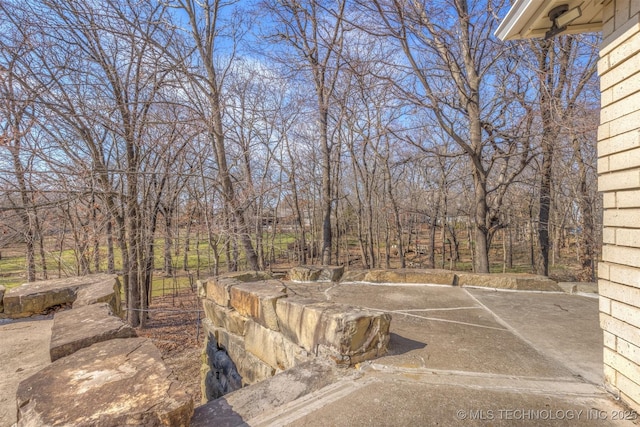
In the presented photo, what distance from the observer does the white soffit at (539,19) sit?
2134 millimetres

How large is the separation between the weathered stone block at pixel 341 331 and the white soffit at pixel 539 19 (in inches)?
93.4

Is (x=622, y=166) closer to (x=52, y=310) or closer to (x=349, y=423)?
(x=349, y=423)

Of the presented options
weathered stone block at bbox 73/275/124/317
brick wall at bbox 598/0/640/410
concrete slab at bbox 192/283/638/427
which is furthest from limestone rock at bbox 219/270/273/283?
brick wall at bbox 598/0/640/410

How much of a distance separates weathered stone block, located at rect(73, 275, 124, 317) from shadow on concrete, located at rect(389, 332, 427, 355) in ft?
8.14

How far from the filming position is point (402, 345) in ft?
8.25

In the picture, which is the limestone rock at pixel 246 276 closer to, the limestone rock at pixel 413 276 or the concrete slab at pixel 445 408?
the limestone rock at pixel 413 276

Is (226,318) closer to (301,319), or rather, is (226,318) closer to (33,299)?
(301,319)

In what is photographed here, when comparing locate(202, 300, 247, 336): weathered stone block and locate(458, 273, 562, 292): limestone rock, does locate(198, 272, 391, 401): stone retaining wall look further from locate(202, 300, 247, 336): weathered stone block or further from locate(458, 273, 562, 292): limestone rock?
locate(458, 273, 562, 292): limestone rock

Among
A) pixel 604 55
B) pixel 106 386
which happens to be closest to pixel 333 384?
pixel 106 386

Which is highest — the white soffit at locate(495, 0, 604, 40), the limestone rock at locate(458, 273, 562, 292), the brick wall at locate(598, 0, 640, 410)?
the white soffit at locate(495, 0, 604, 40)

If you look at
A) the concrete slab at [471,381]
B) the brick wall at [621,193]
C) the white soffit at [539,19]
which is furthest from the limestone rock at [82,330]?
the white soffit at [539,19]

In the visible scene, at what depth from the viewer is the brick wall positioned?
1801mm

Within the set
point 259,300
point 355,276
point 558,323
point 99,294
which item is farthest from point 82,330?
point 558,323

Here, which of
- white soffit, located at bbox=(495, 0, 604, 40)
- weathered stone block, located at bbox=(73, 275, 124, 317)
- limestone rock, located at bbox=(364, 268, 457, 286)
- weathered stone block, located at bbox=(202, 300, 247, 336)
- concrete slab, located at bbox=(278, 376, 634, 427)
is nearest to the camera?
concrete slab, located at bbox=(278, 376, 634, 427)
